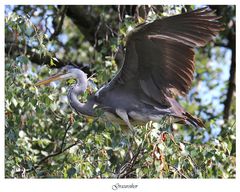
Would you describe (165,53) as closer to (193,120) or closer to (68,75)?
(193,120)

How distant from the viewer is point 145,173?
362 cm

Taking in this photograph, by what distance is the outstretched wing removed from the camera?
12.9 ft

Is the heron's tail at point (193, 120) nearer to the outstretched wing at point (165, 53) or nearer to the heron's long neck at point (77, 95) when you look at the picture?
the outstretched wing at point (165, 53)

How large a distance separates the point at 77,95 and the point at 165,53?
751 mm

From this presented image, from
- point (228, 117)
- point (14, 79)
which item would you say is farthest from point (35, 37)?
point (228, 117)

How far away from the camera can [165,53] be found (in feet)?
13.9

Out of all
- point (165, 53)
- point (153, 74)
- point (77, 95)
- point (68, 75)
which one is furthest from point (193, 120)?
point (68, 75)

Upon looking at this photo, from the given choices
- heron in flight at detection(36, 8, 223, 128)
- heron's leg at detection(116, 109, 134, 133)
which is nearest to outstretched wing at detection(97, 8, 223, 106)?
heron in flight at detection(36, 8, 223, 128)

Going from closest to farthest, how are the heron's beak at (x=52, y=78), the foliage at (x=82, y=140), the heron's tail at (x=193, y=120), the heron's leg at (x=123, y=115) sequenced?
the foliage at (x=82, y=140) < the heron's tail at (x=193, y=120) < the heron's leg at (x=123, y=115) < the heron's beak at (x=52, y=78)

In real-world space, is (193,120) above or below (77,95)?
below

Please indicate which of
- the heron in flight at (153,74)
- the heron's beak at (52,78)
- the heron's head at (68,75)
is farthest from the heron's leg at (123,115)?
the heron's beak at (52,78)

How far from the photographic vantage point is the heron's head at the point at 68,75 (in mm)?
4523

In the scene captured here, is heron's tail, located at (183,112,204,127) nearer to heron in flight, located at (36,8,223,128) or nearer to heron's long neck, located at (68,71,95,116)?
heron in flight, located at (36,8,223,128)
